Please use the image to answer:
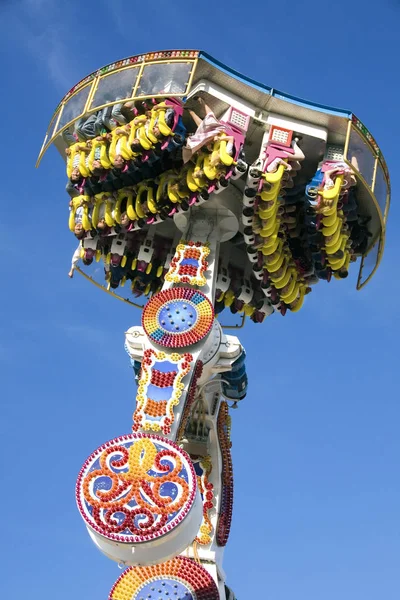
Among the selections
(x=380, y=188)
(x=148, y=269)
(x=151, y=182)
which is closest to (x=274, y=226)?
(x=380, y=188)

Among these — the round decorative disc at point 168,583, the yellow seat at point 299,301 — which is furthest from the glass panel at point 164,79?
the round decorative disc at point 168,583

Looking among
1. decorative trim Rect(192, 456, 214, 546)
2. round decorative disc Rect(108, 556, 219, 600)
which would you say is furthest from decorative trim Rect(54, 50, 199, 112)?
round decorative disc Rect(108, 556, 219, 600)

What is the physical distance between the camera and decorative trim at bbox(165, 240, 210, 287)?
2659 centimetres

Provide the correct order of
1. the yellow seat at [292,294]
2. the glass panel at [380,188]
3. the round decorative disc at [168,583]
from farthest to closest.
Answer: the yellow seat at [292,294]
the glass panel at [380,188]
the round decorative disc at [168,583]

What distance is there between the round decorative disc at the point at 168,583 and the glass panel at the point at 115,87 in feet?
31.4

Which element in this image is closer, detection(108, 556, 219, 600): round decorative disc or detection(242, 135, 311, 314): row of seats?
detection(108, 556, 219, 600): round decorative disc

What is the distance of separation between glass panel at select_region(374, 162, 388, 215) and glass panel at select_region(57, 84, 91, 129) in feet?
21.4

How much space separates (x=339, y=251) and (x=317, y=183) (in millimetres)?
1844

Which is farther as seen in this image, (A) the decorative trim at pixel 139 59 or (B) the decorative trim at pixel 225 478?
(B) the decorative trim at pixel 225 478

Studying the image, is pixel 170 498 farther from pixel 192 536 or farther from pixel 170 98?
pixel 170 98

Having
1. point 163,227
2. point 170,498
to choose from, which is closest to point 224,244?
point 163,227

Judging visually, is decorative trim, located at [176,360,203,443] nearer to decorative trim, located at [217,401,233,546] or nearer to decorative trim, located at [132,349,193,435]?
decorative trim, located at [132,349,193,435]

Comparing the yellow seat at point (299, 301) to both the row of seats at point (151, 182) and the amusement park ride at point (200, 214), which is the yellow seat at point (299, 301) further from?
the row of seats at point (151, 182)

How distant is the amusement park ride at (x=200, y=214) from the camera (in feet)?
82.5
